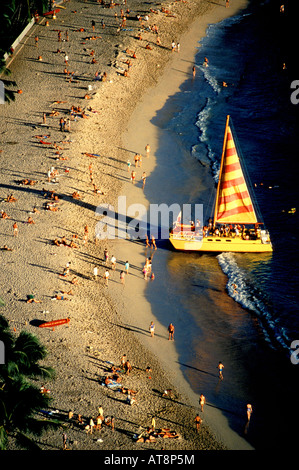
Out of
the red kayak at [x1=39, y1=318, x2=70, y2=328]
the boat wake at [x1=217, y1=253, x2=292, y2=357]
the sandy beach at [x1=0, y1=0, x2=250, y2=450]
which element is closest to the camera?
the sandy beach at [x1=0, y1=0, x2=250, y2=450]

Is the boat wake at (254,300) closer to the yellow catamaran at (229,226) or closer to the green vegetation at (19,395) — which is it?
the yellow catamaran at (229,226)

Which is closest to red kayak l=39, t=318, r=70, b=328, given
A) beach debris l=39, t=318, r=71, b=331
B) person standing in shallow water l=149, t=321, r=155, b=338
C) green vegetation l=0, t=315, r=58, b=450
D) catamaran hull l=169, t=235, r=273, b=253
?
beach debris l=39, t=318, r=71, b=331

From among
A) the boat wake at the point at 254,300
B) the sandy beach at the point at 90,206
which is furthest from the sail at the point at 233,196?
the sandy beach at the point at 90,206

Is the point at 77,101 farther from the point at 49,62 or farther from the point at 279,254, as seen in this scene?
the point at 279,254

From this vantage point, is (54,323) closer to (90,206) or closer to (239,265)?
(90,206)

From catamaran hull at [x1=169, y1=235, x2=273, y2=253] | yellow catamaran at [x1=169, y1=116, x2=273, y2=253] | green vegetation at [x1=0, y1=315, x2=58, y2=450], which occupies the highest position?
yellow catamaran at [x1=169, y1=116, x2=273, y2=253]

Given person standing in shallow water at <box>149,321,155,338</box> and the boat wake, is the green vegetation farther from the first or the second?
the boat wake

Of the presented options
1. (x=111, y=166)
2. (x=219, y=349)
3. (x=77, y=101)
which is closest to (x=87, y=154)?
(x=111, y=166)
